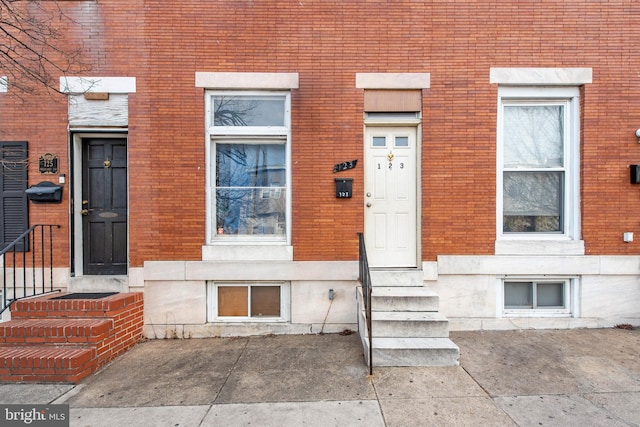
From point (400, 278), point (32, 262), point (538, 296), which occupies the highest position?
point (32, 262)

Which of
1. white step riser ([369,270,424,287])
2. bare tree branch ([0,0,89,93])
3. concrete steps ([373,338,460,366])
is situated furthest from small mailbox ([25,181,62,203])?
concrete steps ([373,338,460,366])

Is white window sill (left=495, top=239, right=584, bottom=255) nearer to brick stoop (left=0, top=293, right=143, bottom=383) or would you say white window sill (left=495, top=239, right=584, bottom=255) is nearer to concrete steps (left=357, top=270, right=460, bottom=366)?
concrete steps (left=357, top=270, right=460, bottom=366)

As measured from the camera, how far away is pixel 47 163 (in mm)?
4773

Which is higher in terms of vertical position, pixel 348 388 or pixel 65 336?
pixel 65 336

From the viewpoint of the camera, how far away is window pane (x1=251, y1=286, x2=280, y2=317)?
4.94 metres

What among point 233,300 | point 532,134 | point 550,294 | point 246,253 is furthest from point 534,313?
point 233,300

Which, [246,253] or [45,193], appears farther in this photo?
[246,253]

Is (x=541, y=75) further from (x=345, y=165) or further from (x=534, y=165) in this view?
(x=345, y=165)

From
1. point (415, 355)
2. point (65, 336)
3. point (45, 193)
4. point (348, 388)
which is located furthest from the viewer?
point (45, 193)

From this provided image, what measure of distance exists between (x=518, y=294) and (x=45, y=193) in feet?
24.5

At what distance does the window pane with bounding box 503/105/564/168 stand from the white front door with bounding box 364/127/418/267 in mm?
1596

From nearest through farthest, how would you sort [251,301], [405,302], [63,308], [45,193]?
→ 1. [63,308]
2. [405,302]
3. [45,193]
4. [251,301]

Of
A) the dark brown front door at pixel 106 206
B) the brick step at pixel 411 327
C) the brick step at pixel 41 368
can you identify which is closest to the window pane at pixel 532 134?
the brick step at pixel 411 327

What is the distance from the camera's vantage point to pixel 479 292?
4.85 meters
